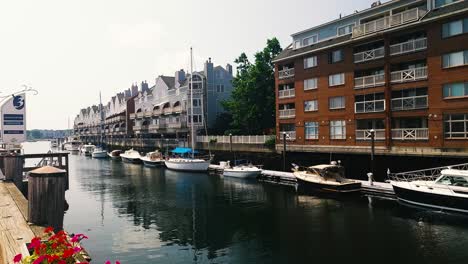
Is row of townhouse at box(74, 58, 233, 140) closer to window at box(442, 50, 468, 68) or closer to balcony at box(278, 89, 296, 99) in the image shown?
balcony at box(278, 89, 296, 99)

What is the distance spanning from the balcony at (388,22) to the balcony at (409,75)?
15.7 ft

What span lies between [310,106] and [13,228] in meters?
39.6

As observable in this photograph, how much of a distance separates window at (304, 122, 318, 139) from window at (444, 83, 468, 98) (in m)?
15.4

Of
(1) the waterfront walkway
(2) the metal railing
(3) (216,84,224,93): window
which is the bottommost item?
(1) the waterfront walkway

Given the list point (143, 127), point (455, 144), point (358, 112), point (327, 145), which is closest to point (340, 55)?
point (358, 112)

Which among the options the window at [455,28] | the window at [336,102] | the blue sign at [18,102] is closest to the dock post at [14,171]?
the blue sign at [18,102]

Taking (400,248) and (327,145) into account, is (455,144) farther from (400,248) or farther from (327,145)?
(400,248)

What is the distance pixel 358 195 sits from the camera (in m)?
34.0

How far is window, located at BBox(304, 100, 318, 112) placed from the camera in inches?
1824

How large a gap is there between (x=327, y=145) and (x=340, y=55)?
34.7 ft

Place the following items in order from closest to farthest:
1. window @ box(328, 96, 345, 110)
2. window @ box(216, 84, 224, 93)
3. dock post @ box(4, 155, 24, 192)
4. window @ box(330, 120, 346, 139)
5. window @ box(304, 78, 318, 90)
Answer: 1. dock post @ box(4, 155, 24, 192)
2. window @ box(330, 120, 346, 139)
3. window @ box(328, 96, 345, 110)
4. window @ box(304, 78, 318, 90)
5. window @ box(216, 84, 224, 93)

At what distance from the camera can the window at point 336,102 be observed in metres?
43.0

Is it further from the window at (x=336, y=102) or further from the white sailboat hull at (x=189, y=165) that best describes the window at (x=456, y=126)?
the white sailboat hull at (x=189, y=165)

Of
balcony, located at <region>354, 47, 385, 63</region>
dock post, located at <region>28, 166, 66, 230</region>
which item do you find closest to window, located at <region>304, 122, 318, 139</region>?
balcony, located at <region>354, 47, 385, 63</region>
